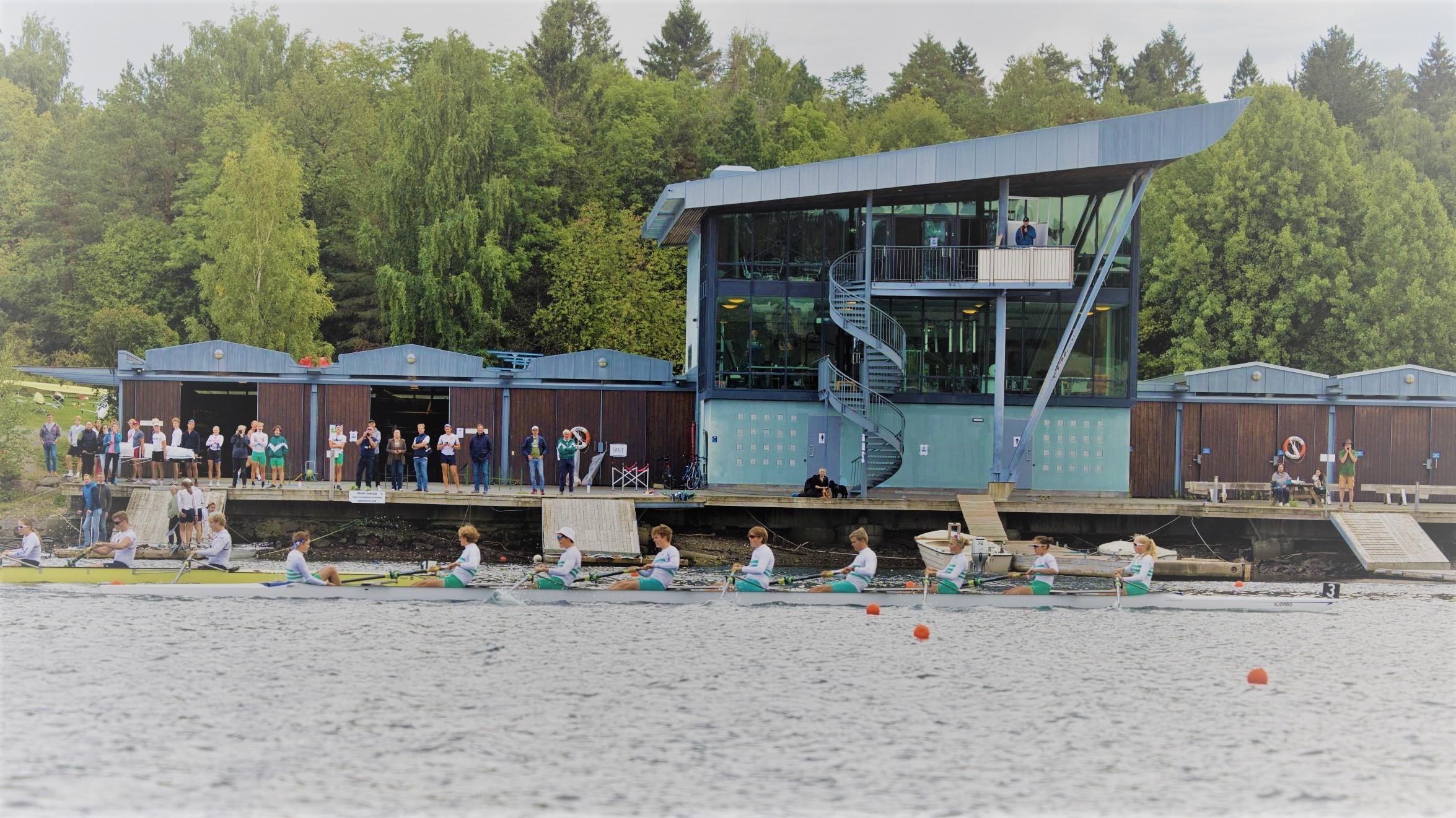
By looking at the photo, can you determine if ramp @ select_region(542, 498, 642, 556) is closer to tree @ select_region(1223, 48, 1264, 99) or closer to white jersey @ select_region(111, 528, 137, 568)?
white jersey @ select_region(111, 528, 137, 568)

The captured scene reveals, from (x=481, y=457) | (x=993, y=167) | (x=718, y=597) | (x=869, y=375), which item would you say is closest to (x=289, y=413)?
(x=481, y=457)

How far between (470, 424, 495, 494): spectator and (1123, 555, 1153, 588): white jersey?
16.5 m

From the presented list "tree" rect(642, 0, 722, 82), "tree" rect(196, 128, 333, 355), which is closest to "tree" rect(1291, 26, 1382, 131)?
"tree" rect(642, 0, 722, 82)

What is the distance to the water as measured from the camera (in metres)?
15.1

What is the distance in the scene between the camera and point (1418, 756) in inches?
687

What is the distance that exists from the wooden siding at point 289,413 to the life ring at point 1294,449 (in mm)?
27128

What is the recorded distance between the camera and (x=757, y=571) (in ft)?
85.1

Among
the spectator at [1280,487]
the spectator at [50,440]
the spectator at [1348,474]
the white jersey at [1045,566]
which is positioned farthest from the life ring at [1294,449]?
the spectator at [50,440]

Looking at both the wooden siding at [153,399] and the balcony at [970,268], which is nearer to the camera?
the balcony at [970,268]

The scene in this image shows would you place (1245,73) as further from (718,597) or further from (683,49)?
(718,597)

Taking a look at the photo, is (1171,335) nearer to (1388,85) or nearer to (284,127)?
(1388,85)

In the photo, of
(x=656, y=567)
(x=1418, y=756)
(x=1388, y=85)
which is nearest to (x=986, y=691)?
(x=1418, y=756)

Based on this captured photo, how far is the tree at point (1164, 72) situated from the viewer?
291 ft

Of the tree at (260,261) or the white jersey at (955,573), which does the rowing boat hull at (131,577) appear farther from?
the tree at (260,261)
